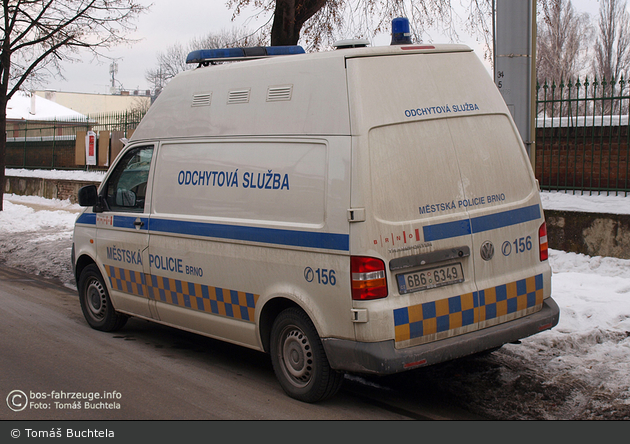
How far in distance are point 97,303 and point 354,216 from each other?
12.6ft

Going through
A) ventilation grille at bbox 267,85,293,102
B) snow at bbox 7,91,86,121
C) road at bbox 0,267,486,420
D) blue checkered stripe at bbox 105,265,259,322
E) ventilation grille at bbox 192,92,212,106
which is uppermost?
snow at bbox 7,91,86,121

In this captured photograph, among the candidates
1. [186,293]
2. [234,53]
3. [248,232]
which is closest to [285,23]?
[234,53]

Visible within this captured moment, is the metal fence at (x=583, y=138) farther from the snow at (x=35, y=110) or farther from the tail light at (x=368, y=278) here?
the snow at (x=35, y=110)

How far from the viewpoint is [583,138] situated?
33.2 ft

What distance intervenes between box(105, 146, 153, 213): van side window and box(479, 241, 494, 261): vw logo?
317 centimetres

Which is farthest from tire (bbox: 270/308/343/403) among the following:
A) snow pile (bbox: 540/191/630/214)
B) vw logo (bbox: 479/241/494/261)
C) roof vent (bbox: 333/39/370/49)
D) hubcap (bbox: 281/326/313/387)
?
snow pile (bbox: 540/191/630/214)

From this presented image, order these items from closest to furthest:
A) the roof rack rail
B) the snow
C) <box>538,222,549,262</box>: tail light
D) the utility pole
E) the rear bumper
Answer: the rear bumper, <box>538,222,549,262</box>: tail light, the roof rack rail, the utility pole, the snow

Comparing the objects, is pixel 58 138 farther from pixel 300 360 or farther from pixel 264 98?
pixel 300 360

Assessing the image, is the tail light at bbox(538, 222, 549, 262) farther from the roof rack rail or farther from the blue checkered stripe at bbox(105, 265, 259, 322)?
the roof rack rail

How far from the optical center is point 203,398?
4.75 m

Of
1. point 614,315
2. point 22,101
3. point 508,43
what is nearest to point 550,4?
point 508,43

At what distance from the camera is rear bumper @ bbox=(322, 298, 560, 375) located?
4066 mm

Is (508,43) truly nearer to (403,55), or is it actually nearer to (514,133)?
(514,133)

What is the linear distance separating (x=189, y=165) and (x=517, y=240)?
2.79 m
